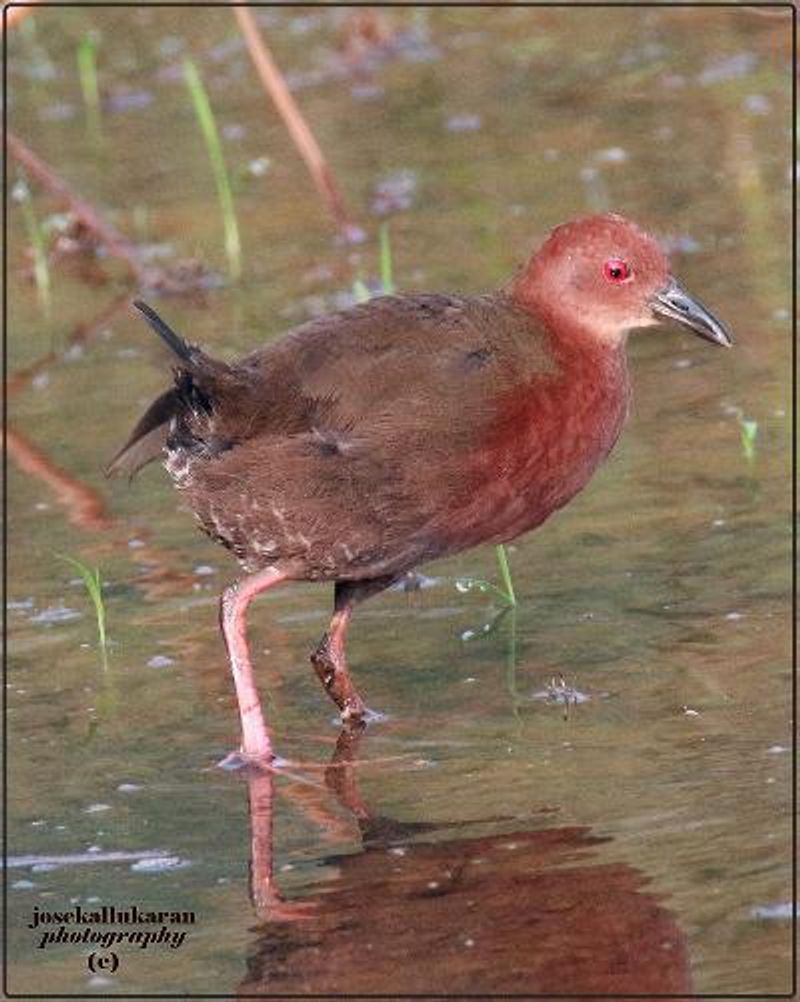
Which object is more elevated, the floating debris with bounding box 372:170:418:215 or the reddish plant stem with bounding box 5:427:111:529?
Answer: the floating debris with bounding box 372:170:418:215

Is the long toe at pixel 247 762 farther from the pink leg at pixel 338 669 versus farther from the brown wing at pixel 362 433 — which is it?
the brown wing at pixel 362 433

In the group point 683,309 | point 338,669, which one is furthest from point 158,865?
point 683,309

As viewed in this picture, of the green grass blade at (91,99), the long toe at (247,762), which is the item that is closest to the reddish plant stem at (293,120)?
the green grass blade at (91,99)

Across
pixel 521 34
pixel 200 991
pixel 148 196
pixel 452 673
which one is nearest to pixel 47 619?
pixel 452 673

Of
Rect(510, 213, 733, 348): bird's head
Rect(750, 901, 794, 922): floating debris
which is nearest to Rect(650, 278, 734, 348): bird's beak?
Rect(510, 213, 733, 348): bird's head

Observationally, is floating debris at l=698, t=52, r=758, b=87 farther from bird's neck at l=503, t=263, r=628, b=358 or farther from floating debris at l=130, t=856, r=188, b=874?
floating debris at l=130, t=856, r=188, b=874

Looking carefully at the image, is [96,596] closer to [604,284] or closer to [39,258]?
[604,284]
